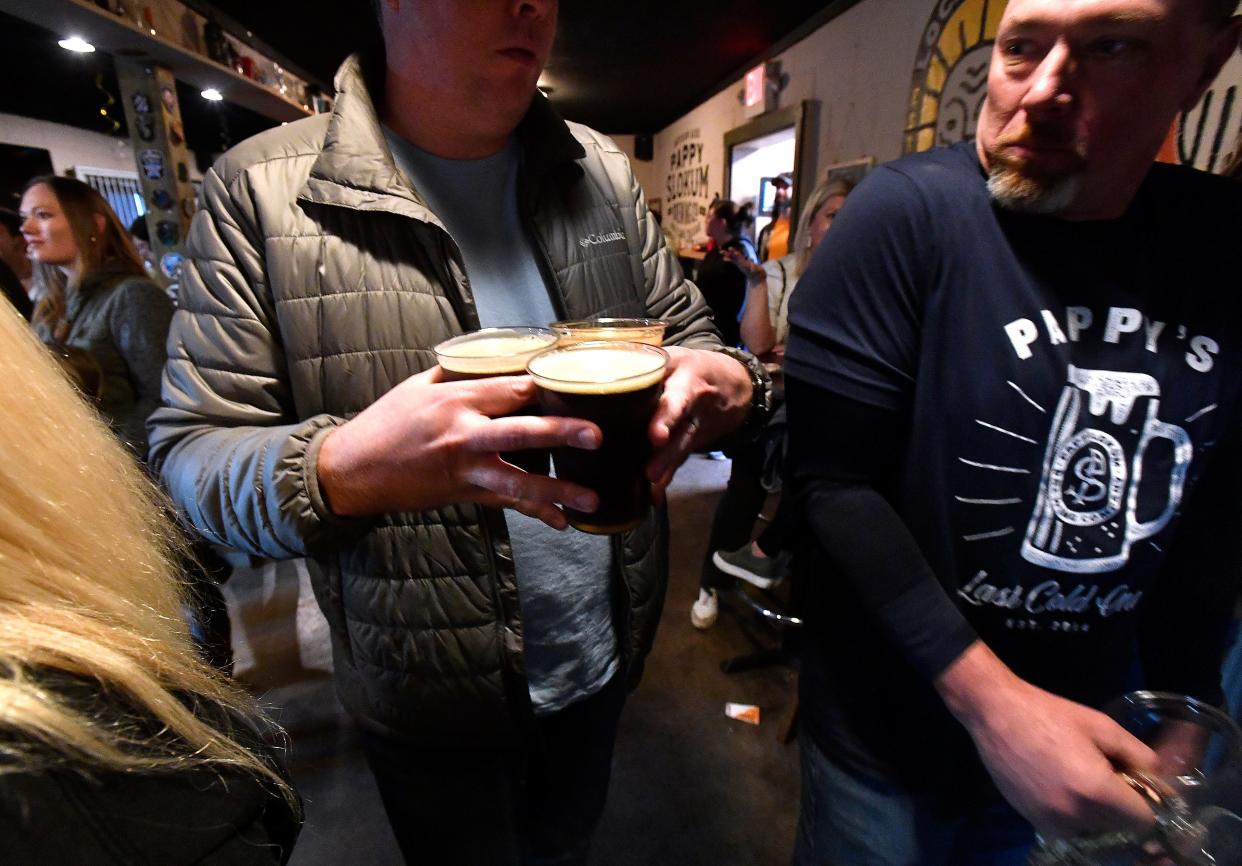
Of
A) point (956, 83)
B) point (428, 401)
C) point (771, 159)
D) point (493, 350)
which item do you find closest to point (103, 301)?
point (493, 350)

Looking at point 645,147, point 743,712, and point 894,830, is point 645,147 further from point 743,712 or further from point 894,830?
point 894,830

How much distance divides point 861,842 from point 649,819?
1.21m

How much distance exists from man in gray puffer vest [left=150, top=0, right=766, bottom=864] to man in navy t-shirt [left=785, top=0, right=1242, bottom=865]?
28cm

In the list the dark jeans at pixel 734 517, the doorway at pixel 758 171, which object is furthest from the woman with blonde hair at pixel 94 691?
the doorway at pixel 758 171

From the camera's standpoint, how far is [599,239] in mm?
1246

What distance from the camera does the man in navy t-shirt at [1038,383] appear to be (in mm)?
886

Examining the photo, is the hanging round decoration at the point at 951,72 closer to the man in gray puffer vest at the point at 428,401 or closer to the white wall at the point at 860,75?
the white wall at the point at 860,75

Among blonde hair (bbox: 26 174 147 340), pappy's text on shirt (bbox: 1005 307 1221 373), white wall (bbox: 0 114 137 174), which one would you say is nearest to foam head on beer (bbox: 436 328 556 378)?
pappy's text on shirt (bbox: 1005 307 1221 373)

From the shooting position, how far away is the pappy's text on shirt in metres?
0.92

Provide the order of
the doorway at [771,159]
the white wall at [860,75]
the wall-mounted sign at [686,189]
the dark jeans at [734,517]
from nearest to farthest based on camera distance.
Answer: the dark jeans at [734,517] < the white wall at [860,75] < the doorway at [771,159] < the wall-mounted sign at [686,189]

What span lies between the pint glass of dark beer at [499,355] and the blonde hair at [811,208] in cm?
250

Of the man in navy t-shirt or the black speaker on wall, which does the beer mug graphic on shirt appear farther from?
the black speaker on wall

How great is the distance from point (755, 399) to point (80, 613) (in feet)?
3.27

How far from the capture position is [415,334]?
3.35 feet
